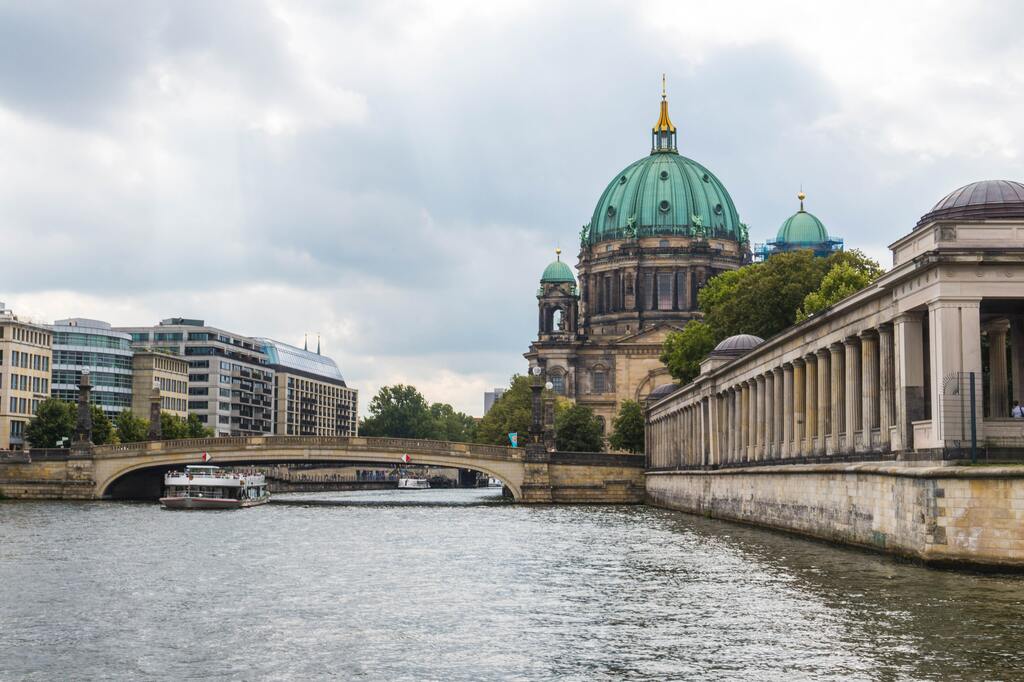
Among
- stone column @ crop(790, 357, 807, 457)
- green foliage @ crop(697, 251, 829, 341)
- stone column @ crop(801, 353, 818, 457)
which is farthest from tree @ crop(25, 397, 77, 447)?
stone column @ crop(801, 353, 818, 457)

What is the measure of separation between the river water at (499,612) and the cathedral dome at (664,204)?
109770mm

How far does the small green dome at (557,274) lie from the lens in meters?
169

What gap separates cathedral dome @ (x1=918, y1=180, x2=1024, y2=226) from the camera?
119ft

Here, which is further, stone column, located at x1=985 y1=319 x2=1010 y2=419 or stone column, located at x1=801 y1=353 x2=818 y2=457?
stone column, located at x1=801 y1=353 x2=818 y2=457

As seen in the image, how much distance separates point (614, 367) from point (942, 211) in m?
116

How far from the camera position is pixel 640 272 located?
156m

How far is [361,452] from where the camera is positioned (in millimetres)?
92625

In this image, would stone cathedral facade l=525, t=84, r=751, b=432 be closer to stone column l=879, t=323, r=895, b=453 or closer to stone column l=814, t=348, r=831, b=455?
stone column l=814, t=348, r=831, b=455

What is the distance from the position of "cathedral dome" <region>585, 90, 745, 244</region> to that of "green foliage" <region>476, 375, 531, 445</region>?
76.8 ft

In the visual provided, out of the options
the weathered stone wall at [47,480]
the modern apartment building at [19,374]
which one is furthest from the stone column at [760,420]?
the modern apartment building at [19,374]

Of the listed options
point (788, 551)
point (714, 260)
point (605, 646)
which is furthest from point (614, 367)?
point (605, 646)

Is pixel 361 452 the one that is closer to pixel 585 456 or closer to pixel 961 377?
pixel 585 456

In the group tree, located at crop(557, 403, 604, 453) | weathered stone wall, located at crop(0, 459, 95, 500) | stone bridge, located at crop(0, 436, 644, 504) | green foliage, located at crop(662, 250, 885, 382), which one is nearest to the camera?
green foliage, located at crop(662, 250, 885, 382)

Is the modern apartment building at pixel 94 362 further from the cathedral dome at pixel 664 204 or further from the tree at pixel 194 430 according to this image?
the cathedral dome at pixel 664 204
